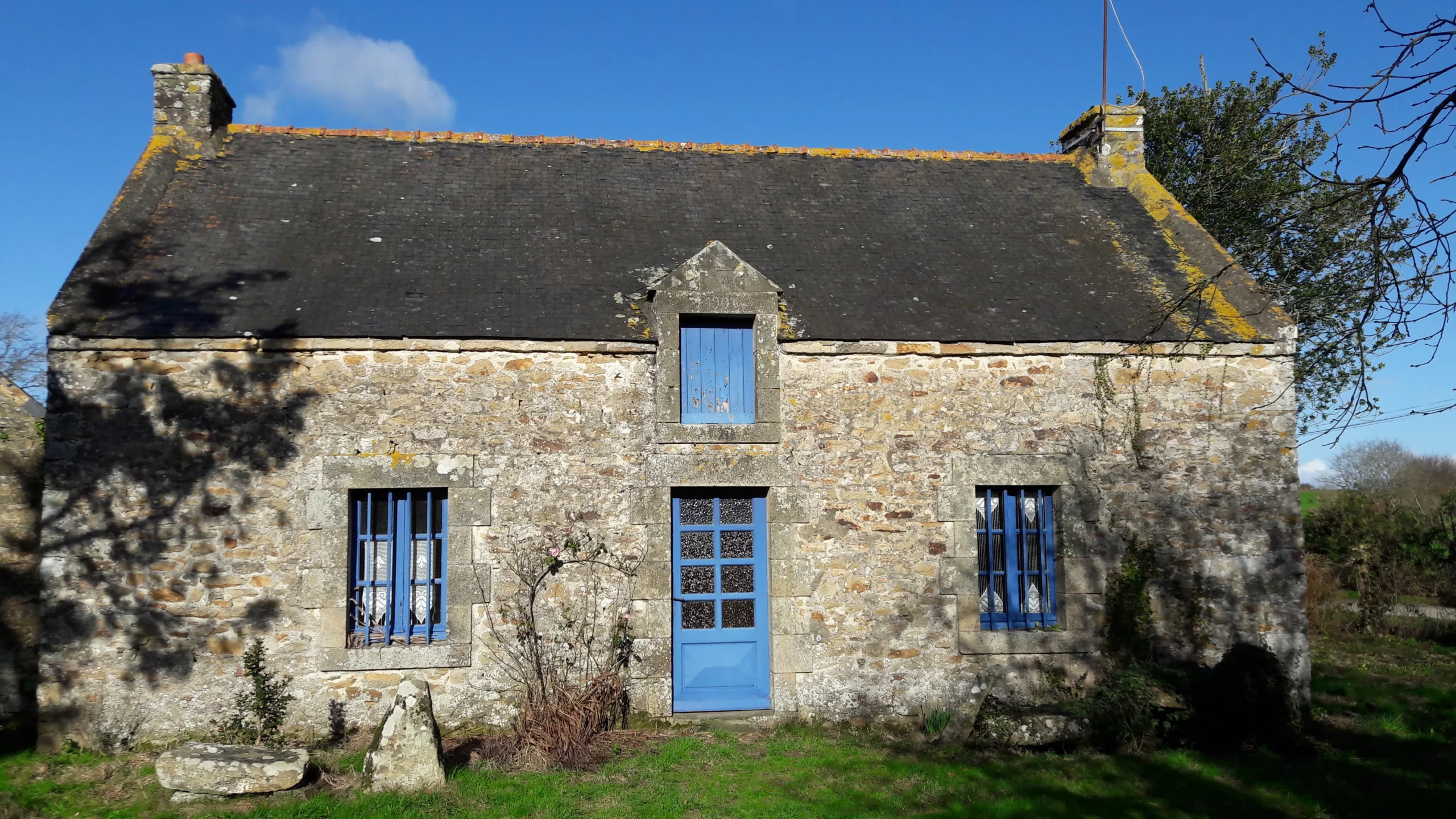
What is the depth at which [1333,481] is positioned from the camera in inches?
1256

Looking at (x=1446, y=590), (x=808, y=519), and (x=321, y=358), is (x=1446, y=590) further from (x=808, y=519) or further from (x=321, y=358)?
(x=321, y=358)

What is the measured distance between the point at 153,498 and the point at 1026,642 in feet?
25.2

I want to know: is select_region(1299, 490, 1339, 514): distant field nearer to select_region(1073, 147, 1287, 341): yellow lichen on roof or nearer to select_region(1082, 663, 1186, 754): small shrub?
select_region(1073, 147, 1287, 341): yellow lichen on roof

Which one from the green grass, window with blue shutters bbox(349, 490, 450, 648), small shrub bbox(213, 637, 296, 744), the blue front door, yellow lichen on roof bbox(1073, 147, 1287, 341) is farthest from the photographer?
the green grass

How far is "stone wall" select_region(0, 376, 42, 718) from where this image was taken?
29.8ft

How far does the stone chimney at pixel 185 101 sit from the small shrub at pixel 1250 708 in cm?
1141

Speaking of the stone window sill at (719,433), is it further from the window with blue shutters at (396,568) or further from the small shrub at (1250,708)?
the small shrub at (1250,708)

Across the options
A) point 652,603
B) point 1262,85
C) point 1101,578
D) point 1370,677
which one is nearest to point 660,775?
point 652,603

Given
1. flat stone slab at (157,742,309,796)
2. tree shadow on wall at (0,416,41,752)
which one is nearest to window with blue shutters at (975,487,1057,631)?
flat stone slab at (157,742,309,796)

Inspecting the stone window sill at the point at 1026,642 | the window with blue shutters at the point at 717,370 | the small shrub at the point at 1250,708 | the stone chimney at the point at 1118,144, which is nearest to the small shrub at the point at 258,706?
the window with blue shutters at the point at 717,370

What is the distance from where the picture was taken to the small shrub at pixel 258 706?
7672 millimetres

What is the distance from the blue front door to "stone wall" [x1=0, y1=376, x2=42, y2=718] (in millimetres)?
6214

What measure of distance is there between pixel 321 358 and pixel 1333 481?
33532mm

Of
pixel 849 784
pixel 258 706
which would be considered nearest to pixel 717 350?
pixel 849 784
